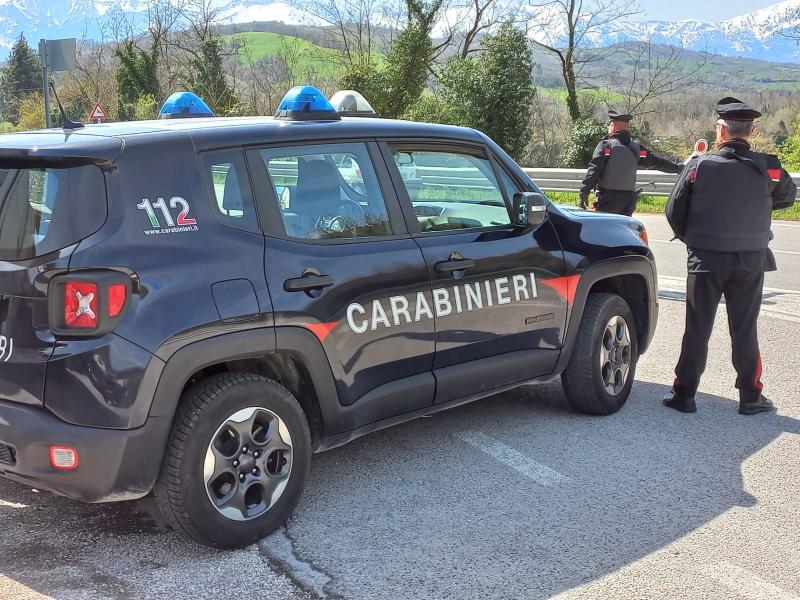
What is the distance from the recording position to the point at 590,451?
4.75m

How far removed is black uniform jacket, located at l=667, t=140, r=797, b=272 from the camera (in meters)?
5.32

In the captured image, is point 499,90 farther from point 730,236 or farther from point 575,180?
point 730,236

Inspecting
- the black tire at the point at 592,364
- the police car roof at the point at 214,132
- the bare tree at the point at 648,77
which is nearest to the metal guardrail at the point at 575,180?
the black tire at the point at 592,364

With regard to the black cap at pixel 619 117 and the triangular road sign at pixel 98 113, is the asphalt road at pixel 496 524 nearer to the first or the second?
the black cap at pixel 619 117

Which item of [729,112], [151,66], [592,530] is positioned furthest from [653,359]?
[151,66]

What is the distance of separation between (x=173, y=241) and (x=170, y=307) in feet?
0.86

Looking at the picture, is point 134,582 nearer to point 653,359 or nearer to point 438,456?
point 438,456

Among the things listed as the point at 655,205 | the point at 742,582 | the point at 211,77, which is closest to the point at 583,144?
the point at 655,205

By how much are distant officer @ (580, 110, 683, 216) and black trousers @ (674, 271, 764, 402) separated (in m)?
3.54

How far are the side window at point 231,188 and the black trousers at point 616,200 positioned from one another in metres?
5.99

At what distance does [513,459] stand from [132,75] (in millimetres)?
47350

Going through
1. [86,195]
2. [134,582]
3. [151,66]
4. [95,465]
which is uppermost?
[151,66]

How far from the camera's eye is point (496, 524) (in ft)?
12.5

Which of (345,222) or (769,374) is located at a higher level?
(345,222)
